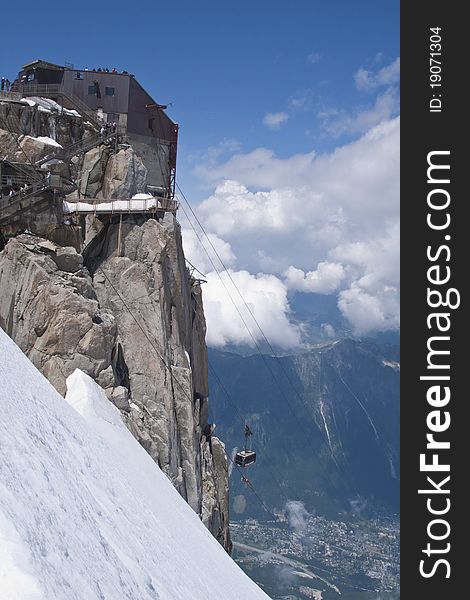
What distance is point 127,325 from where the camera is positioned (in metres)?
37.5

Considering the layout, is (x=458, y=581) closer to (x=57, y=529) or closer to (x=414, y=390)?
(x=414, y=390)

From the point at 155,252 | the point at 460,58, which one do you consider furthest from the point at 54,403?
the point at 155,252

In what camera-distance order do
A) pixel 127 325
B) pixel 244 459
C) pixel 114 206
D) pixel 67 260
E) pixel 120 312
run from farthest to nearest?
pixel 244 459
pixel 114 206
pixel 120 312
pixel 127 325
pixel 67 260

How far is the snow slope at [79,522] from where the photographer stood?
693 centimetres

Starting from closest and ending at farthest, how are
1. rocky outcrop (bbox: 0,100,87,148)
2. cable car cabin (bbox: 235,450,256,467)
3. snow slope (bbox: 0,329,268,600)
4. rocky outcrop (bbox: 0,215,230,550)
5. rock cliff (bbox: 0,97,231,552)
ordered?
snow slope (bbox: 0,329,268,600) → rocky outcrop (bbox: 0,215,230,550) → rock cliff (bbox: 0,97,231,552) → rocky outcrop (bbox: 0,100,87,148) → cable car cabin (bbox: 235,450,256,467)

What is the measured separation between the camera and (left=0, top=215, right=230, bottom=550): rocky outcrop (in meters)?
31.3

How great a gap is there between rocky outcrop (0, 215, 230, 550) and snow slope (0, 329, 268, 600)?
11.7 metres

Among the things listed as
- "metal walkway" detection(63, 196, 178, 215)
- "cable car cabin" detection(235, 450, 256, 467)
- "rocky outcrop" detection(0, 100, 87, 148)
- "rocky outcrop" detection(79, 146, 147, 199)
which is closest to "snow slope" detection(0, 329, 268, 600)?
"metal walkway" detection(63, 196, 178, 215)

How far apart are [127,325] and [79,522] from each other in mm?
28512

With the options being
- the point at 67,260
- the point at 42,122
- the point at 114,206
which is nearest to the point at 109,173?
the point at 114,206

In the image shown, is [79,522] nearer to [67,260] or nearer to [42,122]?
[67,260]

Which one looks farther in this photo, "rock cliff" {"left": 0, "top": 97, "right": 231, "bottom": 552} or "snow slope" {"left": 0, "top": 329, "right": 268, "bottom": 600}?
"rock cliff" {"left": 0, "top": 97, "right": 231, "bottom": 552}

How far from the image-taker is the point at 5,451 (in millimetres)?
8961

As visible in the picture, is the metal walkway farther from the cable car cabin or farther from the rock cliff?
the cable car cabin
